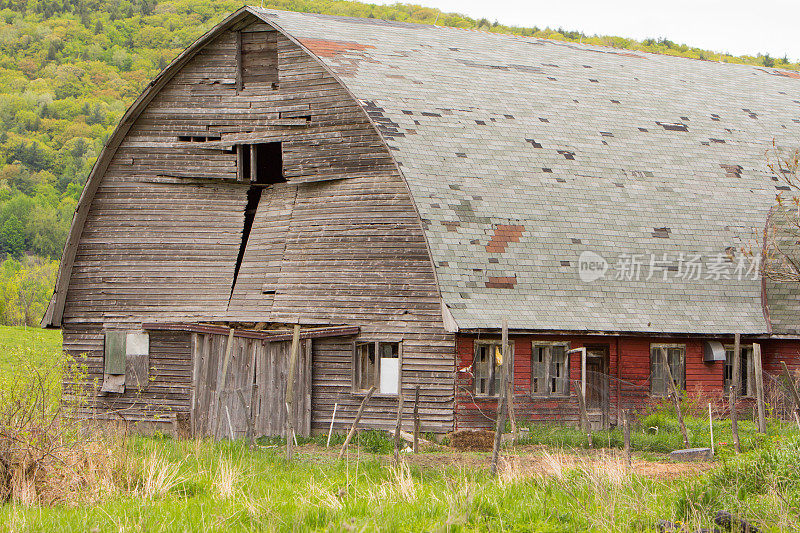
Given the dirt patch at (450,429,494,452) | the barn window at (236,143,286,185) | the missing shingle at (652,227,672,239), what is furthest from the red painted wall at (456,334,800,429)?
the barn window at (236,143,286,185)

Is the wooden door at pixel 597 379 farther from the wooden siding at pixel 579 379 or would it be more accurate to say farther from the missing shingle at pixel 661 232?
the missing shingle at pixel 661 232

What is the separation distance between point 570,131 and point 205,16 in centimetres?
6562

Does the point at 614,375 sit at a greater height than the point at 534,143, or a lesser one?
lesser

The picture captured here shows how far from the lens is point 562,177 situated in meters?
22.8

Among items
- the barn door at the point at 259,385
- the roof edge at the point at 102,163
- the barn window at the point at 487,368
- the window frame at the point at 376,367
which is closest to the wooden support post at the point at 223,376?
the barn door at the point at 259,385

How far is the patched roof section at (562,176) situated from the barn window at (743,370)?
107cm

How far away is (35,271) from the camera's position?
73500 millimetres

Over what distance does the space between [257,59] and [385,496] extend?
14.0 m

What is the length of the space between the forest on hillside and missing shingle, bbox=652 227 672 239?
4845cm

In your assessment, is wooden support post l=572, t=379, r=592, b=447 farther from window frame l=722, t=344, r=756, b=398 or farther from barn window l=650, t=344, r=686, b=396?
window frame l=722, t=344, r=756, b=398

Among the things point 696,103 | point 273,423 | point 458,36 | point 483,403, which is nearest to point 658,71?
point 696,103

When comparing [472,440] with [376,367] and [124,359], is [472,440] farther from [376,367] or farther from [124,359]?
[124,359]

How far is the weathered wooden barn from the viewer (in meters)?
Result: 20.6

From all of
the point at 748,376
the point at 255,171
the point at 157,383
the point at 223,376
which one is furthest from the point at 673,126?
the point at 157,383
